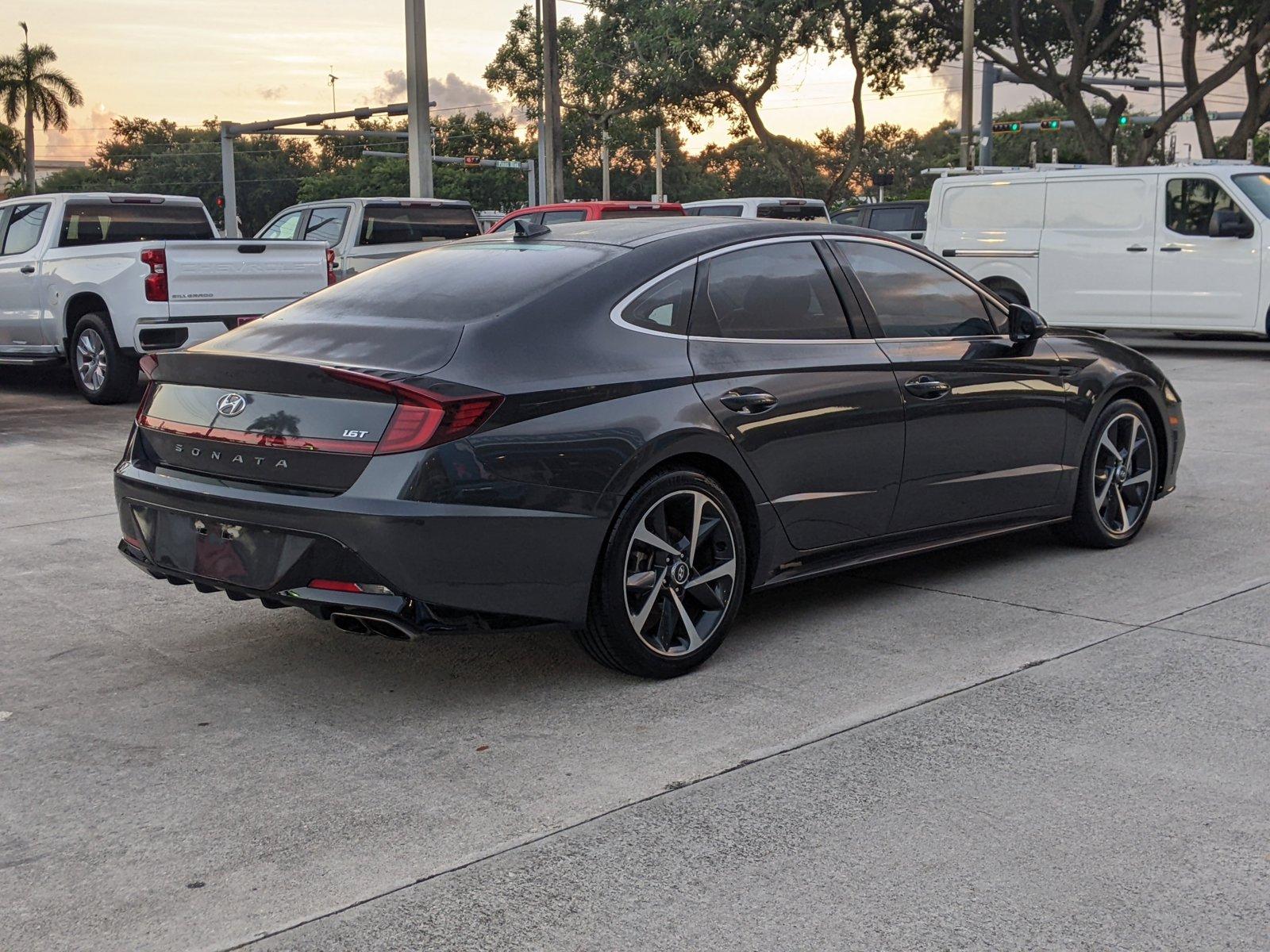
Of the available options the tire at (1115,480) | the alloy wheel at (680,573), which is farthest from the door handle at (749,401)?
the tire at (1115,480)

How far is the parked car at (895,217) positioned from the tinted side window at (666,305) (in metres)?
20.9

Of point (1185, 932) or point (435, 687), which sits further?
point (435, 687)

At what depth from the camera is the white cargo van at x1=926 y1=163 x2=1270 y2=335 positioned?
1611 cm

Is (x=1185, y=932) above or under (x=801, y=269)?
under

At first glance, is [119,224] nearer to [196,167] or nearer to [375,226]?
[375,226]

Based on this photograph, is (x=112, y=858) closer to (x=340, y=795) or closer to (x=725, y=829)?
(x=340, y=795)

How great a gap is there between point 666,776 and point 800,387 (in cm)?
178

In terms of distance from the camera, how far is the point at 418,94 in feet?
72.8

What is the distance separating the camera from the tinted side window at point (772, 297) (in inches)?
205

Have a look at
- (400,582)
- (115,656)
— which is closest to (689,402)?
(400,582)

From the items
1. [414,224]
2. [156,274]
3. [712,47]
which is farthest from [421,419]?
[712,47]

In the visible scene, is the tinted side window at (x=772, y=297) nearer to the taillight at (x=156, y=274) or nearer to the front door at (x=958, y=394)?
the front door at (x=958, y=394)

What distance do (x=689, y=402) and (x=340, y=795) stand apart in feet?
5.78

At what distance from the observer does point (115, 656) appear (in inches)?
205
